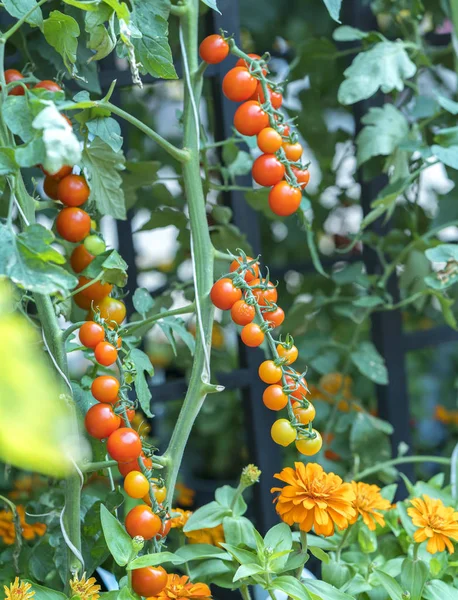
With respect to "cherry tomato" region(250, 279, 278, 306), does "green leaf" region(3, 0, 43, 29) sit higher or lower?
higher

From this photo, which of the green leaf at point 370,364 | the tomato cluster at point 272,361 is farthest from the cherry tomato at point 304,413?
the green leaf at point 370,364

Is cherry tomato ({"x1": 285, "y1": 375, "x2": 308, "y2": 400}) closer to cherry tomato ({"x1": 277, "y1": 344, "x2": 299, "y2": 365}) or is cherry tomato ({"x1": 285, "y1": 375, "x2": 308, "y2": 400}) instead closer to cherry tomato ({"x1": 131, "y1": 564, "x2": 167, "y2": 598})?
cherry tomato ({"x1": 277, "y1": 344, "x2": 299, "y2": 365})

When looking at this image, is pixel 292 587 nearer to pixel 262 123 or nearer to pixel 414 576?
pixel 414 576

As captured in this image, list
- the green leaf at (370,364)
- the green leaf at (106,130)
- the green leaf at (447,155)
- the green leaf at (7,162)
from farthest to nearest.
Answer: the green leaf at (370,364), the green leaf at (447,155), the green leaf at (106,130), the green leaf at (7,162)

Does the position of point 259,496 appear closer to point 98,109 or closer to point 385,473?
point 385,473

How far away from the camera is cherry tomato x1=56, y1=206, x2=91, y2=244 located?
0.59m

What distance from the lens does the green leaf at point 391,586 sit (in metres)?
0.58

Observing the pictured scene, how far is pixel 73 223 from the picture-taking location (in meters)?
0.59

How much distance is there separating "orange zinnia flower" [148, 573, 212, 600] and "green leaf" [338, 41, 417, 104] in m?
0.58

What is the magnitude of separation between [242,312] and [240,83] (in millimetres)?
199

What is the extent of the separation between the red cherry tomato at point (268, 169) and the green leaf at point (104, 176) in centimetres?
13

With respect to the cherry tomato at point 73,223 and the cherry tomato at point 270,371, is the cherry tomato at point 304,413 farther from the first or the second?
the cherry tomato at point 73,223

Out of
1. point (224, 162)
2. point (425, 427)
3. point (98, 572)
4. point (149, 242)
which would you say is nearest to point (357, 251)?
point (224, 162)

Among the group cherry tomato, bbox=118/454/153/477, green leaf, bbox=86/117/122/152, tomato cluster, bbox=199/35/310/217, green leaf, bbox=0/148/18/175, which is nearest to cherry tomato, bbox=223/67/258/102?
tomato cluster, bbox=199/35/310/217
